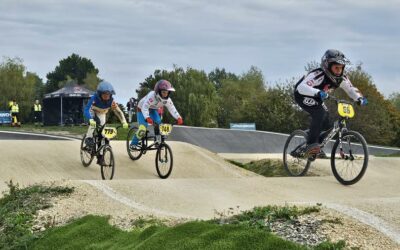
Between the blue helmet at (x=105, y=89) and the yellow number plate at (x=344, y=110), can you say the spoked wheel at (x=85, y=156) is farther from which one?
the yellow number plate at (x=344, y=110)

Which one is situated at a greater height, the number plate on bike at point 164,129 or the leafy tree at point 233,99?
the leafy tree at point 233,99

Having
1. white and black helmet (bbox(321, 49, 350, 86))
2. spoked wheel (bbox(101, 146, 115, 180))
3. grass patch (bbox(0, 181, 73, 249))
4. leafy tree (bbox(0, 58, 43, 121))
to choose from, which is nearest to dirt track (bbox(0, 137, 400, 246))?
spoked wheel (bbox(101, 146, 115, 180))

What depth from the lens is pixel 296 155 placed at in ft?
36.2

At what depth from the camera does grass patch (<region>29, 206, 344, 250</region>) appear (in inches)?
192

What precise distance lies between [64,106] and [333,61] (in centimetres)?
3341

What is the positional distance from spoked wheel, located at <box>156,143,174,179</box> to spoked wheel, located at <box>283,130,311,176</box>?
2358 millimetres

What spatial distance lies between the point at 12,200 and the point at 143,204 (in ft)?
6.04

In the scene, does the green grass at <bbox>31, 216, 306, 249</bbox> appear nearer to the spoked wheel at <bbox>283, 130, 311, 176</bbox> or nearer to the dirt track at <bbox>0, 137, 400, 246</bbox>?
the dirt track at <bbox>0, 137, 400, 246</bbox>

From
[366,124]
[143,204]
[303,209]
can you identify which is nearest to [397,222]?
[303,209]

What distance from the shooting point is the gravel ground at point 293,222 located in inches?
200

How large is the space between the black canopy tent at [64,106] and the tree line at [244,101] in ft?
25.2

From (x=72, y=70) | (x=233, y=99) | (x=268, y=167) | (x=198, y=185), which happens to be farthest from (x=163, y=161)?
(x=72, y=70)

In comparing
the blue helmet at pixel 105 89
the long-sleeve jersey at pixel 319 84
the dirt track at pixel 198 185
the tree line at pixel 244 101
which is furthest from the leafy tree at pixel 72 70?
the long-sleeve jersey at pixel 319 84

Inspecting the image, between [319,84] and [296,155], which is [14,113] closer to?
[296,155]
